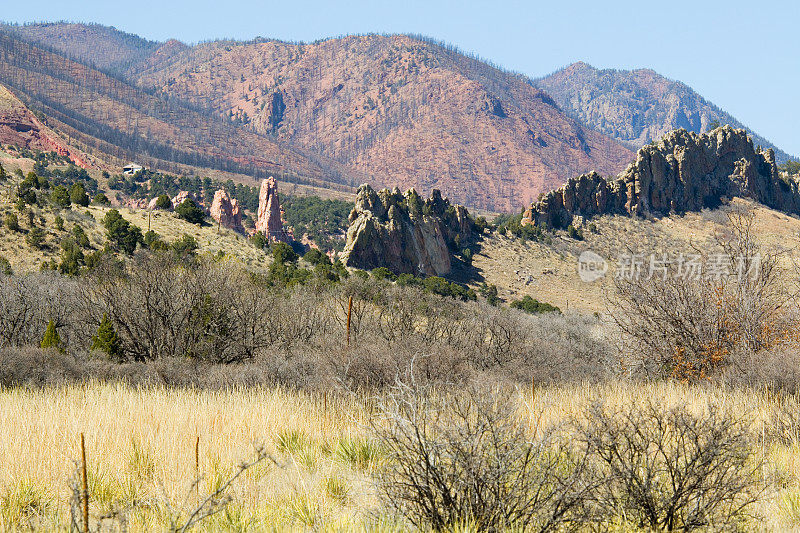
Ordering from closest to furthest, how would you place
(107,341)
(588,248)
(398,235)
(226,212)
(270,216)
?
(107,341) < (398,235) < (588,248) < (226,212) < (270,216)

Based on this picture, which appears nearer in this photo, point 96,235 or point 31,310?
point 31,310

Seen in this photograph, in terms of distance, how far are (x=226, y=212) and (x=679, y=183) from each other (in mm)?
57811

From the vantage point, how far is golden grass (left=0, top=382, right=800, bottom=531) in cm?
400

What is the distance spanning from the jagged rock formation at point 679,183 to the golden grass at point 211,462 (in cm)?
6410

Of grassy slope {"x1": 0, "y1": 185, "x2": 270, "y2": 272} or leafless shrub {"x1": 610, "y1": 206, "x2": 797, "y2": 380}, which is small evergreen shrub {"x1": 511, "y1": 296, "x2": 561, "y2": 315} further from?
leafless shrub {"x1": 610, "y1": 206, "x2": 797, "y2": 380}

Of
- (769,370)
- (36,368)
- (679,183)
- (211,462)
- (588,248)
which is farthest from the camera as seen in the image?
(679,183)

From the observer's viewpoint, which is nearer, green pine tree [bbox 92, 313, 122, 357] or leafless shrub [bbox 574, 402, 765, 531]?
leafless shrub [bbox 574, 402, 765, 531]

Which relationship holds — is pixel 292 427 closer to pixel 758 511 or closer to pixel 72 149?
pixel 758 511

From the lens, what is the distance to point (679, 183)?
7612 centimetres

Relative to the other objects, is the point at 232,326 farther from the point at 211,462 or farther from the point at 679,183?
the point at 679,183

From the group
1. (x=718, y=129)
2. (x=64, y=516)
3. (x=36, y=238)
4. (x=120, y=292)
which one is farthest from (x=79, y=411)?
(x=718, y=129)

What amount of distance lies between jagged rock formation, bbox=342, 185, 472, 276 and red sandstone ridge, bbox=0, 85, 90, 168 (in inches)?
3047
